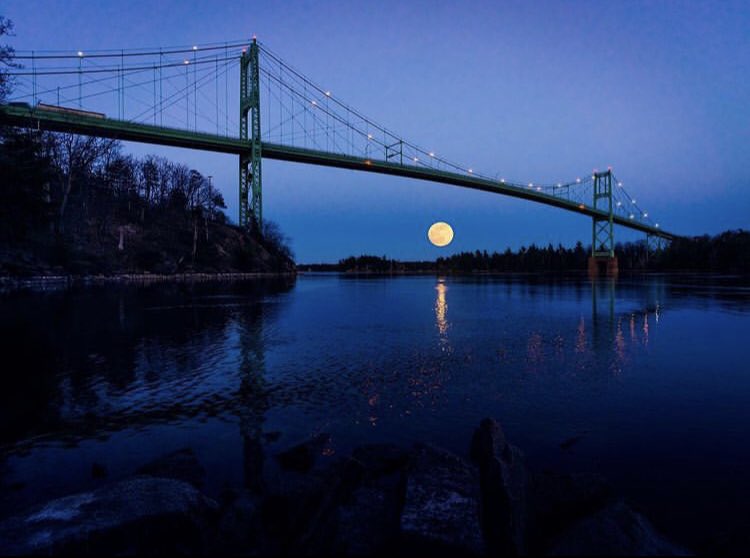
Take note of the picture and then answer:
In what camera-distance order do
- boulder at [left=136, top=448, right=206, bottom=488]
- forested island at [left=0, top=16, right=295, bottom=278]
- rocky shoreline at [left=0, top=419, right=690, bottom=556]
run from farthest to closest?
forested island at [left=0, top=16, right=295, bottom=278]
boulder at [left=136, top=448, right=206, bottom=488]
rocky shoreline at [left=0, top=419, right=690, bottom=556]

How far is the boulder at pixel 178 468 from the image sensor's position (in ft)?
18.8

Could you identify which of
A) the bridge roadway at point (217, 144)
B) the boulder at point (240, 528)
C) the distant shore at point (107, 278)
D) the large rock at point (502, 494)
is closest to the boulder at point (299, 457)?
the boulder at point (240, 528)

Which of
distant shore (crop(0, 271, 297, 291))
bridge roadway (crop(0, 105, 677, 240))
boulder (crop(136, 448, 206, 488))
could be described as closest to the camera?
boulder (crop(136, 448, 206, 488))

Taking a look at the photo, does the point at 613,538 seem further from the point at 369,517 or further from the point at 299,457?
the point at 299,457

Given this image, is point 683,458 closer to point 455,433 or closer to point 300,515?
point 455,433

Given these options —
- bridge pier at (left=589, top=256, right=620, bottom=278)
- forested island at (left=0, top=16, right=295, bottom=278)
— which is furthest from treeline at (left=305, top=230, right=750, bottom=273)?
forested island at (left=0, top=16, right=295, bottom=278)

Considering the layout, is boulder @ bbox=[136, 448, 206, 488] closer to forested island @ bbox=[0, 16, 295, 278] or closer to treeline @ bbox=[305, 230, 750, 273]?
forested island @ bbox=[0, 16, 295, 278]

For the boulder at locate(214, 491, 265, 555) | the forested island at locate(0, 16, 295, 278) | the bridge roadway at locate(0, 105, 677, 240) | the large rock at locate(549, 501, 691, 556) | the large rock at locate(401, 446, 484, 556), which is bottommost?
the boulder at locate(214, 491, 265, 555)

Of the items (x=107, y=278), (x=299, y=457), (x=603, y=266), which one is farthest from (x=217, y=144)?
(x=603, y=266)

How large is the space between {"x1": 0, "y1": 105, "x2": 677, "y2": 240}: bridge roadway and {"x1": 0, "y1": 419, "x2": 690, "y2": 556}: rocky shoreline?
52.5 meters

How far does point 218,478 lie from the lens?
237 inches

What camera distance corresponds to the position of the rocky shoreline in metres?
3.82

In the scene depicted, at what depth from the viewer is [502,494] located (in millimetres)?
4461

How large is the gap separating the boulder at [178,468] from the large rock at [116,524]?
102cm
